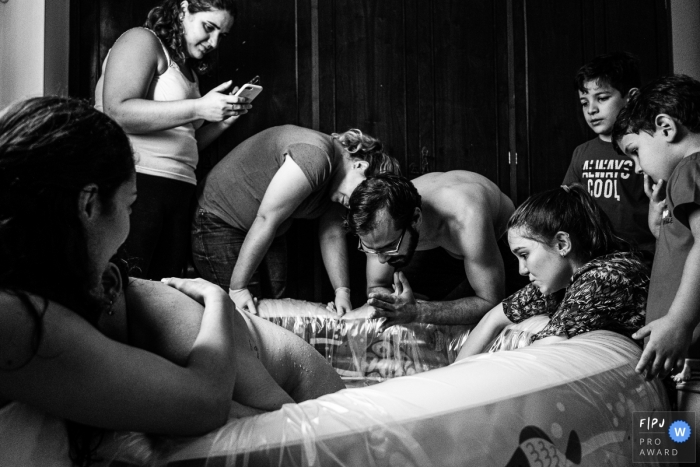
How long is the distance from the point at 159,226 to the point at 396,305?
2.40ft

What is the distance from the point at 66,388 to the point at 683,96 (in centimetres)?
130

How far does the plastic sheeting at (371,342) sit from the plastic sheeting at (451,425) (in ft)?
3.20

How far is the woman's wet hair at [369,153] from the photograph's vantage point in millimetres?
2219

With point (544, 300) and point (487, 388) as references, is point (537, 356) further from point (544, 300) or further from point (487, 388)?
point (544, 300)

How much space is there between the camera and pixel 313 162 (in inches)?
81.7

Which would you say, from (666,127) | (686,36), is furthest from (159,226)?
(686,36)

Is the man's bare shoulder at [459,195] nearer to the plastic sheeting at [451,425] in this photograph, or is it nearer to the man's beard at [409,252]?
the man's beard at [409,252]

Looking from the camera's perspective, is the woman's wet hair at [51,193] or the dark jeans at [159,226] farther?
the dark jeans at [159,226]

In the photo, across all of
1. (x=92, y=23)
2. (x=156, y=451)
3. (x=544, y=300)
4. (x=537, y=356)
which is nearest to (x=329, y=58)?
(x=92, y=23)

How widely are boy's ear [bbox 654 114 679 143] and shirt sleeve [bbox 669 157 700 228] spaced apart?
13 centimetres

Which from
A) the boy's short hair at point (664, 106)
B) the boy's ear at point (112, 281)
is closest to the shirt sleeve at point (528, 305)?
the boy's short hair at point (664, 106)

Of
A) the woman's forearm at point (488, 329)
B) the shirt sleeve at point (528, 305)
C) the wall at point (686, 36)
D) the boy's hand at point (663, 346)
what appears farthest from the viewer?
the wall at point (686, 36)

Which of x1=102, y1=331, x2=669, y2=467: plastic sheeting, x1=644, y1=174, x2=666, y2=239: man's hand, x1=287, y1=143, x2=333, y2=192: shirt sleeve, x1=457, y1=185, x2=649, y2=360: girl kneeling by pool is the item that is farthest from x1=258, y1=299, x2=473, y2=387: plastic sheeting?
x1=102, y1=331, x2=669, y2=467: plastic sheeting

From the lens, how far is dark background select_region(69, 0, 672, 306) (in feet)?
8.33
